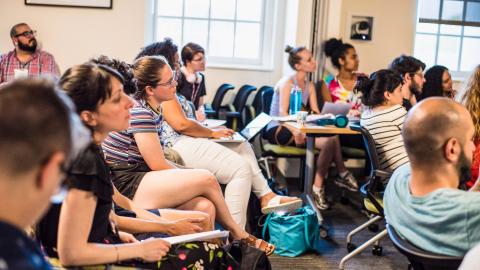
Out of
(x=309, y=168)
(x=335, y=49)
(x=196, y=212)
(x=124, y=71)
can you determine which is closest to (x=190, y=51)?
(x=309, y=168)

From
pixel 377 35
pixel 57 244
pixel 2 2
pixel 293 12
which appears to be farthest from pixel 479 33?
pixel 57 244

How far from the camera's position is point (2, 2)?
18.1 feet

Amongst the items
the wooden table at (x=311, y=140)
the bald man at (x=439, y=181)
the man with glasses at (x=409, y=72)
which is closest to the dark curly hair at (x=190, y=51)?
the wooden table at (x=311, y=140)

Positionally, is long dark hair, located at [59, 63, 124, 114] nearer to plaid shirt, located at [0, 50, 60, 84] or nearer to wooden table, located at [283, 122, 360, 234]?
wooden table, located at [283, 122, 360, 234]

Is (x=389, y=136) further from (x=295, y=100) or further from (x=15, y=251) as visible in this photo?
(x=15, y=251)

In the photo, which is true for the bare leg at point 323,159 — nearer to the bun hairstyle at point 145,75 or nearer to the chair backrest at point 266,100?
the chair backrest at point 266,100

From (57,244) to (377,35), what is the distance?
15.4 feet

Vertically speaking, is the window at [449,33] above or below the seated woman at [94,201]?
above

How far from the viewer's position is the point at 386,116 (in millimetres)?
3498

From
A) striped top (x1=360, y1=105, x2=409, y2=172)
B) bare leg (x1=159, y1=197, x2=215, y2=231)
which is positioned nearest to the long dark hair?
bare leg (x1=159, y1=197, x2=215, y2=231)

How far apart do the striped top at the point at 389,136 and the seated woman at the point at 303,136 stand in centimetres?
125

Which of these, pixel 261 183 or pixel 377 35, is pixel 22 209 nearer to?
pixel 261 183

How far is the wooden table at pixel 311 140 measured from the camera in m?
4.02

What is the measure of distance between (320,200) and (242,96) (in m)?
1.30
